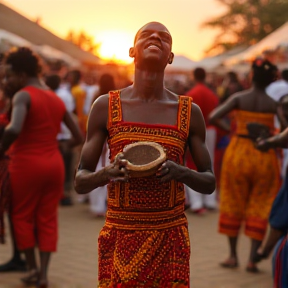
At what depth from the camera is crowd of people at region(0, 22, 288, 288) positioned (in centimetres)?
327

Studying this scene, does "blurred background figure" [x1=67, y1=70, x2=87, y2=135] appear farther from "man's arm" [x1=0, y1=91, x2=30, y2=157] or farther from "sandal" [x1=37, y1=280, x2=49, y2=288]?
"man's arm" [x1=0, y1=91, x2=30, y2=157]

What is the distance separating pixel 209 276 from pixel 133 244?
3301mm

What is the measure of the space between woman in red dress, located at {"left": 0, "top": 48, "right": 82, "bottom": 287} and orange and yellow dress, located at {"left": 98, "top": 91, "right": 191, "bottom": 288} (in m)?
2.45

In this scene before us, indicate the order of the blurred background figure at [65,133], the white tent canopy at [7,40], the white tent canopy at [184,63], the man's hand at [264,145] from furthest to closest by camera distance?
the white tent canopy at [184,63] → the white tent canopy at [7,40] → the blurred background figure at [65,133] → the man's hand at [264,145]

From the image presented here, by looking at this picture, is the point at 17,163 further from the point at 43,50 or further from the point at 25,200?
the point at 43,50

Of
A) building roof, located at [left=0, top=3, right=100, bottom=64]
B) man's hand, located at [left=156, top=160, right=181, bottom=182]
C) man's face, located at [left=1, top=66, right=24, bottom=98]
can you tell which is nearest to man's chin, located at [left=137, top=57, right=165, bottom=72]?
man's hand, located at [left=156, top=160, right=181, bottom=182]

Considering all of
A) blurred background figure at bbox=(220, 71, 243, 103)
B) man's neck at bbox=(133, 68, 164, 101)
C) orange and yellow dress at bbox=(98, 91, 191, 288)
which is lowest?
orange and yellow dress at bbox=(98, 91, 191, 288)

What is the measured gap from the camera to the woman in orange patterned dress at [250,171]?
6652 millimetres

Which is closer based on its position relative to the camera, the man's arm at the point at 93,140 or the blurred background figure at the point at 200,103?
the man's arm at the point at 93,140

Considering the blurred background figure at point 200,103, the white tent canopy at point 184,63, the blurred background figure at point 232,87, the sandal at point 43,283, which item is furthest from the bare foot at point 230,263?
the white tent canopy at point 184,63

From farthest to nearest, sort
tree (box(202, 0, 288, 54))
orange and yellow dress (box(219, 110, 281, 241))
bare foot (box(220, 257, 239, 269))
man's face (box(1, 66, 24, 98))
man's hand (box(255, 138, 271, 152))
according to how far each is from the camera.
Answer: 1. tree (box(202, 0, 288, 54))
2. bare foot (box(220, 257, 239, 269))
3. orange and yellow dress (box(219, 110, 281, 241))
4. man's face (box(1, 66, 24, 98))
5. man's hand (box(255, 138, 271, 152))

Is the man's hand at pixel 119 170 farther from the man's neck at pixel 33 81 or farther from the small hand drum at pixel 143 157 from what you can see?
the man's neck at pixel 33 81

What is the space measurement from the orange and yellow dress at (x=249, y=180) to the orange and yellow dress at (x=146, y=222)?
341cm

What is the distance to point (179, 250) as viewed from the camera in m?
3.32
